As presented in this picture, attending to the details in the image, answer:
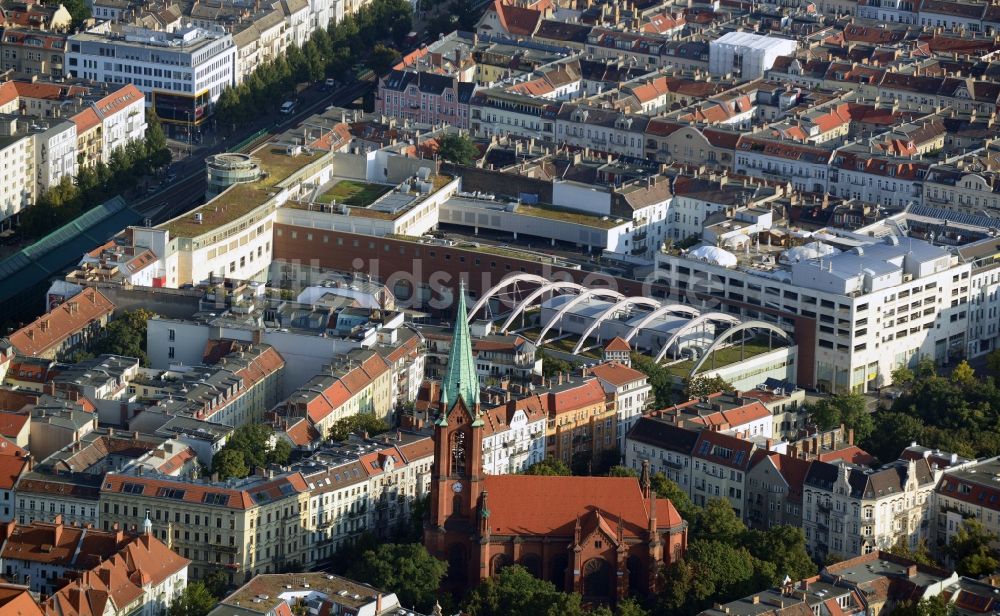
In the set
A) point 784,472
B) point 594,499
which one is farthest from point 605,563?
point 784,472

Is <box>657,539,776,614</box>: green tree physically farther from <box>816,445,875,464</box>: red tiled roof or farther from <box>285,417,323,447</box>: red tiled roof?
<box>285,417,323,447</box>: red tiled roof

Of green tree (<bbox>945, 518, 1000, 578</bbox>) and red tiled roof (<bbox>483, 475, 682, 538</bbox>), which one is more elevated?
red tiled roof (<bbox>483, 475, 682, 538</bbox>)

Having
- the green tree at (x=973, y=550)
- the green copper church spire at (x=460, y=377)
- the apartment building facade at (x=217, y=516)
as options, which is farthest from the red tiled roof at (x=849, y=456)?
the apartment building facade at (x=217, y=516)

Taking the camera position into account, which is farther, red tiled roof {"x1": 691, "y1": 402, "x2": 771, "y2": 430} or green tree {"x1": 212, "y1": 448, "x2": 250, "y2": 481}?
red tiled roof {"x1": 691, "y1": 402, "x2": 771, "y2": 430}

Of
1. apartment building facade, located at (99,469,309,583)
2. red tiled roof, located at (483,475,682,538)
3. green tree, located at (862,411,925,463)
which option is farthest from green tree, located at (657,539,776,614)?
green tree, located at (862,411,925,463)

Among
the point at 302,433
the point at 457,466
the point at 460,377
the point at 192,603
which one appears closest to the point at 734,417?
the point at 457,466

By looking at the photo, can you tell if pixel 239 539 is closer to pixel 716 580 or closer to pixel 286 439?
pixel 286 439

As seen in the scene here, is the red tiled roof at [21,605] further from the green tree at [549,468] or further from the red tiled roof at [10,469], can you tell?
the green tree at [549,468]
